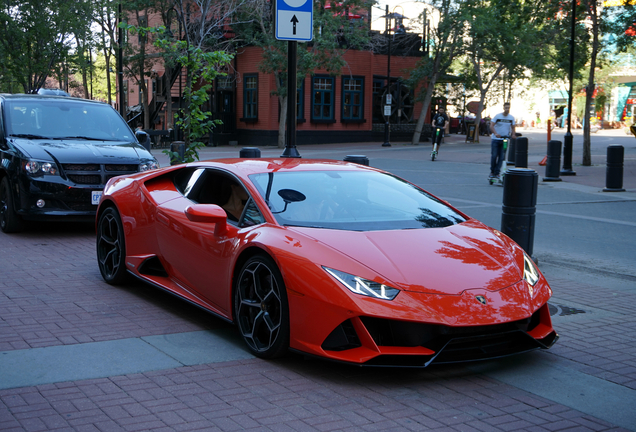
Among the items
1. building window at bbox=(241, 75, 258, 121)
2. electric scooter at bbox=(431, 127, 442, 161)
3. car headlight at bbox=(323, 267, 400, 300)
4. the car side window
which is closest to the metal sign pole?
the car side window

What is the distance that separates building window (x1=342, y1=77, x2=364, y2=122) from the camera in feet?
126

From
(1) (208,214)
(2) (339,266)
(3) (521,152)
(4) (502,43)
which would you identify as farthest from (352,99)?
(2) (339,266)

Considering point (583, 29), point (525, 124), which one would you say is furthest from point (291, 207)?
point (525, 124)

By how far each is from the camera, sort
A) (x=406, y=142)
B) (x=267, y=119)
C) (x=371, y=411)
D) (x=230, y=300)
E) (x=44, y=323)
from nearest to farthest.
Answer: (x=371, y=411) → (x=230, y=300) → (x=44, y=323) → (x=267, y=119) → (x=406, y=142)

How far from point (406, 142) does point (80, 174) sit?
3201 centimetres

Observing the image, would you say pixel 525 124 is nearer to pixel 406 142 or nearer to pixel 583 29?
pixel 406 142

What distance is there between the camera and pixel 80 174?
9234 mm

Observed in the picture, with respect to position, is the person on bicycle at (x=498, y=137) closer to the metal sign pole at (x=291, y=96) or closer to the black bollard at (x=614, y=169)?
the black bollard at (x=614, y=169)

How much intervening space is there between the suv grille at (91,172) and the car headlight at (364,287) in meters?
5.93

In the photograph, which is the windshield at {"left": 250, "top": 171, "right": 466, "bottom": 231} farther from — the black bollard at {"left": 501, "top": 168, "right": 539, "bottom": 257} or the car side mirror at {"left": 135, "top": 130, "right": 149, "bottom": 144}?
the car side mirror at {"left": 135, "top": 130, "right": 149, "bottom": 144}

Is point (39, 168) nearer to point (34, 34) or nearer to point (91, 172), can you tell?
point (91, 172)

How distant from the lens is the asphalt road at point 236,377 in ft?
12.1

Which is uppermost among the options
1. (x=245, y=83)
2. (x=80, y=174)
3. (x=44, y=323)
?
(x=245, y=83)

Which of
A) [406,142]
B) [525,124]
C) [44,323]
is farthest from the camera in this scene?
[525,124]
